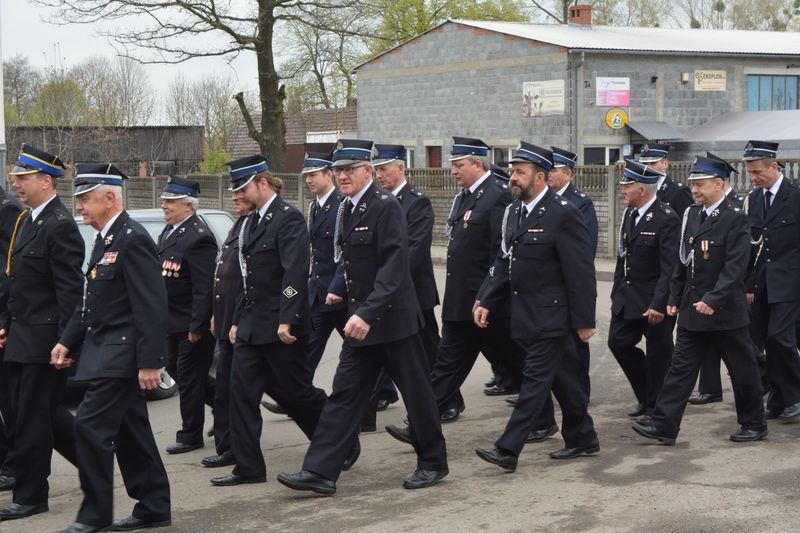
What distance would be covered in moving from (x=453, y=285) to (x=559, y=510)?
2.48 meters

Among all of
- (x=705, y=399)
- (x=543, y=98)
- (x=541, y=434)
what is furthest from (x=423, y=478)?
(x=543, y=98)

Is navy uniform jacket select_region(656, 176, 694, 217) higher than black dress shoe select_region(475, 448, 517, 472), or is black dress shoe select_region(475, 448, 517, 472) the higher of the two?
navy uniform jacket select_region(656, 176, 694, 217)

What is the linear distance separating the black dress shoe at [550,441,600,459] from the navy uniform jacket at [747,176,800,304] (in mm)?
2062

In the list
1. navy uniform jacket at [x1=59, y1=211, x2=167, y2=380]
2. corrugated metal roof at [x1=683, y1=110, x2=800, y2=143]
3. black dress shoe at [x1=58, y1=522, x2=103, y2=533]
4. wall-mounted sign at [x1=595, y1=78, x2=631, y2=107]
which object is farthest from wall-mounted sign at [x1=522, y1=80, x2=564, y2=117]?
black dress shoe at [x1=58, y1=522, x2=103, y2=533]

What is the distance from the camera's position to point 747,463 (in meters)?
7.27

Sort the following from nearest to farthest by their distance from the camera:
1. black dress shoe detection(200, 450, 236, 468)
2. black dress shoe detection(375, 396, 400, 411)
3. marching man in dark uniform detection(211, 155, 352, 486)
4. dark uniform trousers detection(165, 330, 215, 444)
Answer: marching man in dark uniform detection(211, 155, 352, 486)
black dress shoe detection(200, 450, 236, 468)
dark uniform trousers detection(165, 330, 215, 444)
black dress shoe detection(375, 396, 400, 411)

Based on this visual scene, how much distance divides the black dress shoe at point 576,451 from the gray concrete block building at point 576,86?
78.0 feet

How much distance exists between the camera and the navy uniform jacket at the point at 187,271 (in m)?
8.06

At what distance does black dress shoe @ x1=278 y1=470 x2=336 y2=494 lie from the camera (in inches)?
260

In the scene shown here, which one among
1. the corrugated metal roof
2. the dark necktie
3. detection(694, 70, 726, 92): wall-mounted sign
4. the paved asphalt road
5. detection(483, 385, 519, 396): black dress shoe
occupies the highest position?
detection(694, 70, 726, 92): wall-mounted sign

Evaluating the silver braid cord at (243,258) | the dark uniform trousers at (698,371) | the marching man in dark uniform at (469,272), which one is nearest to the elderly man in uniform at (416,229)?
the marching man in dark uniform at (469,272)

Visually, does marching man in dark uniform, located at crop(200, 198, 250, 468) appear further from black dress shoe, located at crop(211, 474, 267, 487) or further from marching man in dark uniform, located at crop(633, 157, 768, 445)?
marching man in dark uniform, located at crop(633, 157, 768, 445)

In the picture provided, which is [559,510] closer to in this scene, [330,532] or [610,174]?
A: [330,532]

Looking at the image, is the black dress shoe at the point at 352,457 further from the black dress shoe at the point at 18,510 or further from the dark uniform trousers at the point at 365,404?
the black dress shoe at the point at 18,510
